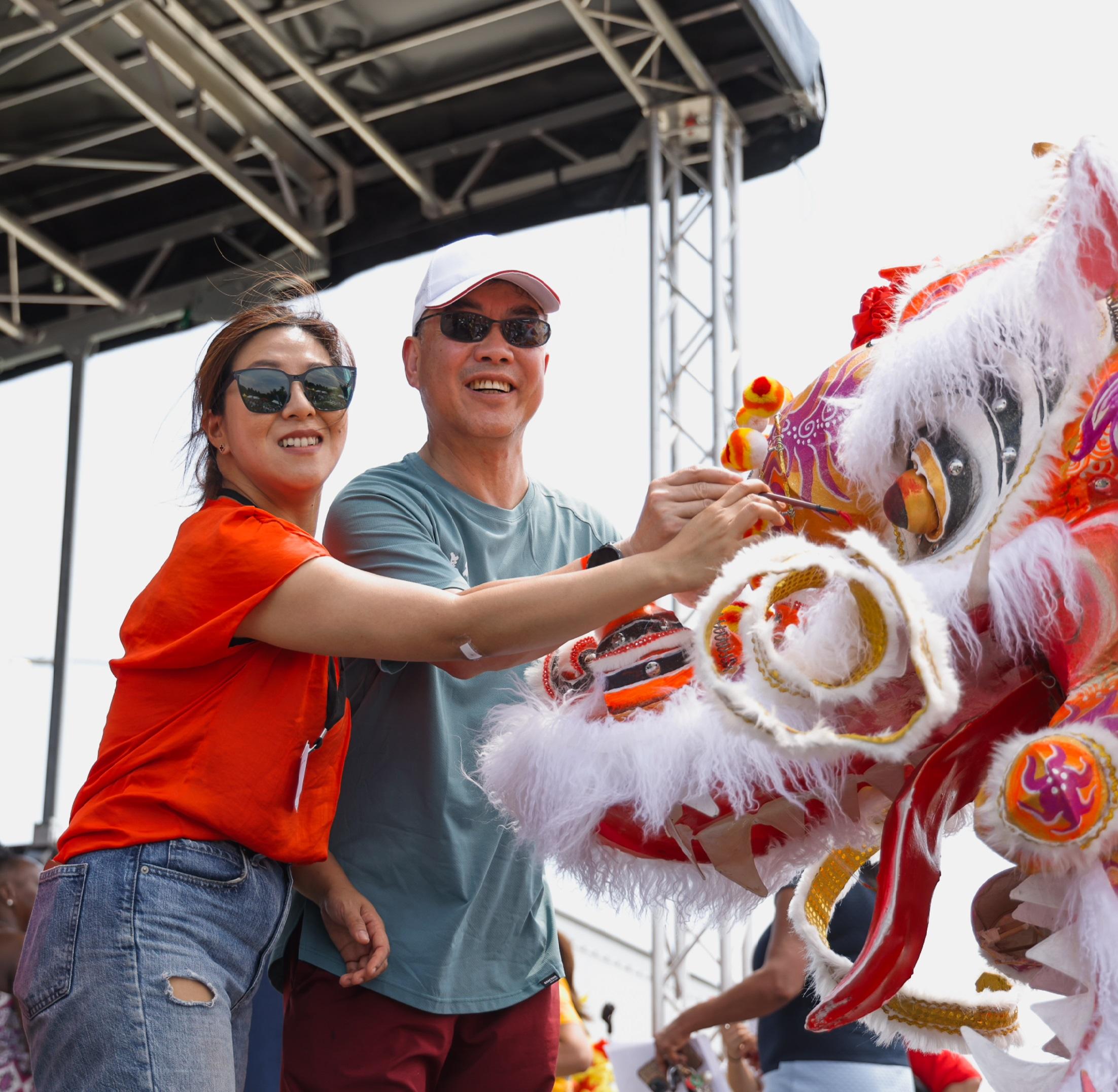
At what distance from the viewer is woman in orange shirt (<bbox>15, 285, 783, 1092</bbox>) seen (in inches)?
53.0

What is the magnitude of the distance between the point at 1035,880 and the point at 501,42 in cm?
504

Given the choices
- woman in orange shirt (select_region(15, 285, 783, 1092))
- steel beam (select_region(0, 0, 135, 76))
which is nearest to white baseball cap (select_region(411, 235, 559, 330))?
woman in orange shirt (select_region(15, 285, 783, 1092))

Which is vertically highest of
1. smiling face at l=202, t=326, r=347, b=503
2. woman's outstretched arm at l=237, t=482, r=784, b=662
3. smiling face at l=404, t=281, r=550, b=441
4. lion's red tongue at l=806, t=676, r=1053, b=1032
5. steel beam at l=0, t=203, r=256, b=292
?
steel beam at l=0, t=203, r=256, b=292

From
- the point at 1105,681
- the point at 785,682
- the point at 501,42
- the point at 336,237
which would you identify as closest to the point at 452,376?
the point at 785,682

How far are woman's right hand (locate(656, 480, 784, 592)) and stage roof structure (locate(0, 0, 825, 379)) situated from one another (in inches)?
161

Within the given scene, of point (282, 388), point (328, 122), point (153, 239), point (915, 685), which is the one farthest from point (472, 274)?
point (153, 239)

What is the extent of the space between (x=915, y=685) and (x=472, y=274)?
2.92ft

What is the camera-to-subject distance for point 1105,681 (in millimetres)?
1121

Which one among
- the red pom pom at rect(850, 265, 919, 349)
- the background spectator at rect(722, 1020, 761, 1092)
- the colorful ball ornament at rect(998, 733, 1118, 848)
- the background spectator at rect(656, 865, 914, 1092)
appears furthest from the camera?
the background spectator at rect(722, 1020, 761, 1092)

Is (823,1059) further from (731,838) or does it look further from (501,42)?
(501,42)

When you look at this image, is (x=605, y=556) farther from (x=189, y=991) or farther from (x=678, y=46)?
(x=678, y=46)

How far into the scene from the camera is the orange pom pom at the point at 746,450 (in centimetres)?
152

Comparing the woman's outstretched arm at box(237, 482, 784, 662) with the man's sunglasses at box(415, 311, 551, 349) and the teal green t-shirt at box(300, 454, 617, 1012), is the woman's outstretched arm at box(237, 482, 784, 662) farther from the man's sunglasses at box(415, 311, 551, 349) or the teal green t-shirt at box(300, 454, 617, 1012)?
the man's sunglasses at box(415, 311, 551, 349)

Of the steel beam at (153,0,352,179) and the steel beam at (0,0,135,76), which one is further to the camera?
the steel beam at (153,0,352,179)
